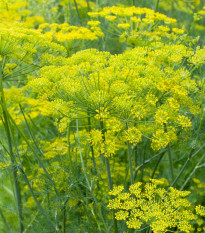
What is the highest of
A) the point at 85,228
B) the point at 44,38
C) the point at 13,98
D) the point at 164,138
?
the point at 44,38

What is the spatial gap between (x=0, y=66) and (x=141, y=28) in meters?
1.70

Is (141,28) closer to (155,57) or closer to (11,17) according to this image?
(155,57)

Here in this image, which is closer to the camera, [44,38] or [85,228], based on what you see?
[44,38]

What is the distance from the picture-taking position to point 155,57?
2404mm

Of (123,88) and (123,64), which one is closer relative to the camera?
(123,88)

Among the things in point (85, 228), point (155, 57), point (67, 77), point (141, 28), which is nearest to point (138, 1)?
point (141, 28)

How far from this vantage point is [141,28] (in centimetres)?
319

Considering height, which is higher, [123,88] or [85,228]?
[123,88]

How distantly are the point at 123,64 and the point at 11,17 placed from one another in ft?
6.69

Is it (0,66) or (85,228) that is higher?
(0,66)

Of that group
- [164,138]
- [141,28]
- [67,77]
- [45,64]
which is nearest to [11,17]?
[45,64]

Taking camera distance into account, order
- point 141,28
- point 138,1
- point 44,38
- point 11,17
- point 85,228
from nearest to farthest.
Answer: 1. point 44,38
2. point 85,228
3. point 141,28
4. point 11,17
5. point 138,1

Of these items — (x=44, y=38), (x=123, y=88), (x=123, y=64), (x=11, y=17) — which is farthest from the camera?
(x=11, y=17)

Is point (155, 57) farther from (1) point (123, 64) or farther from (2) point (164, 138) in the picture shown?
(2) point (164, 138)
